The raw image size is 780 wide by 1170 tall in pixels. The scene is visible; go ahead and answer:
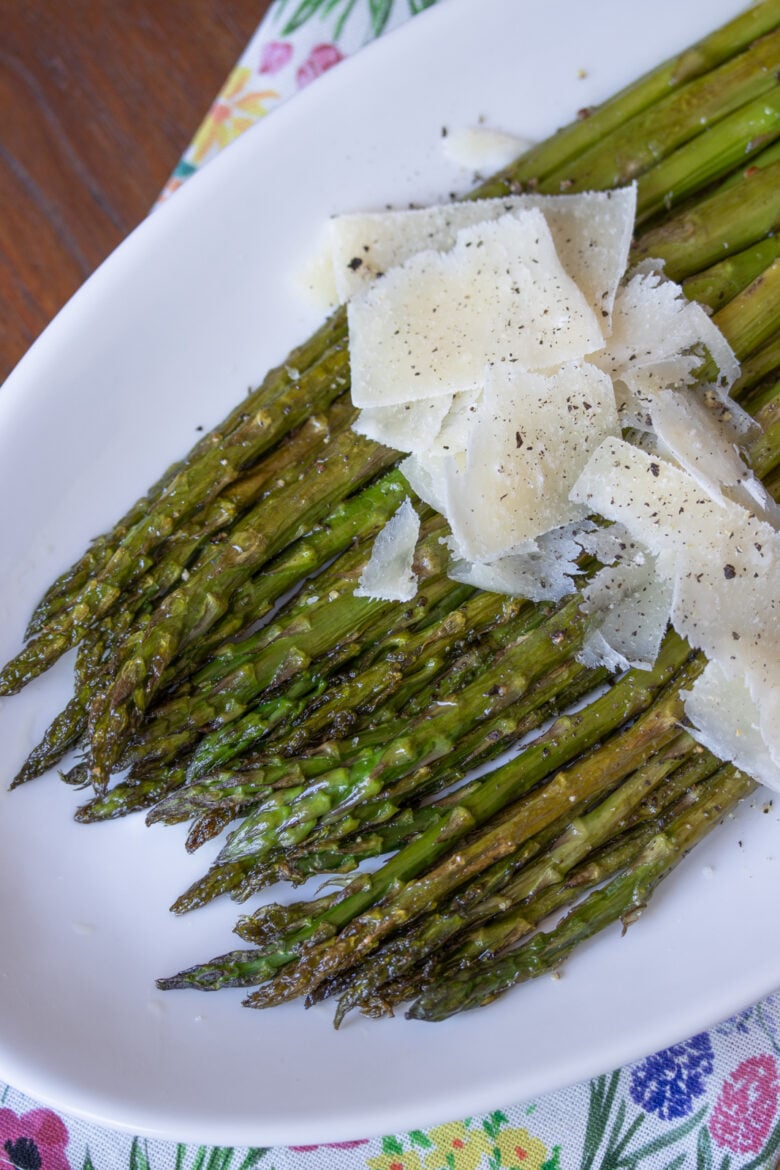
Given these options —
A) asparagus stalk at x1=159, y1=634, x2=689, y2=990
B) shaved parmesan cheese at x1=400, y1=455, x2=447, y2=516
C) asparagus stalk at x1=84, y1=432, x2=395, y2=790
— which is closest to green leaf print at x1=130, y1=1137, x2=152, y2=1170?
asparagus stalk at x1=159, y1=634, x2=689, y2=990

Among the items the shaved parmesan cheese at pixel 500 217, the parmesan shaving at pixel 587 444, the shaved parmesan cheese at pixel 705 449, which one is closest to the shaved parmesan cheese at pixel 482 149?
the shaved parmesan cheese at pixel 500 217

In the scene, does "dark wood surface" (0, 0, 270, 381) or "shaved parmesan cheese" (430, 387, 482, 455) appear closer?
"shaved parmesan cheese" (430, 387, 482, 455)

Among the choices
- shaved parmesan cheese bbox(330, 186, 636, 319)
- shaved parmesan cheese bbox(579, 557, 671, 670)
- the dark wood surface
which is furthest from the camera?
the dark wood surface

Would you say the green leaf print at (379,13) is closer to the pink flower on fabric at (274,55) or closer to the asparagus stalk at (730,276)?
the pink flower on fabric at (274,55)

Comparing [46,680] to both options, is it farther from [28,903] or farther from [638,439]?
[638,439]

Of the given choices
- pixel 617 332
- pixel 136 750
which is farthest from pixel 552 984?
pixel 617 332

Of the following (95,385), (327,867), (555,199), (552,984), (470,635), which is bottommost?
(552,984)

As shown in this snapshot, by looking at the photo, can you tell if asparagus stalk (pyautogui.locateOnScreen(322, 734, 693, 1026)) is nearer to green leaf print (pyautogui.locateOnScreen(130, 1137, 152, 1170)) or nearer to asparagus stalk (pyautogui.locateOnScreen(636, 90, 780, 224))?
green leaf print (pyautogui.locateOnScreen(130, 1137, 152, 1170))
